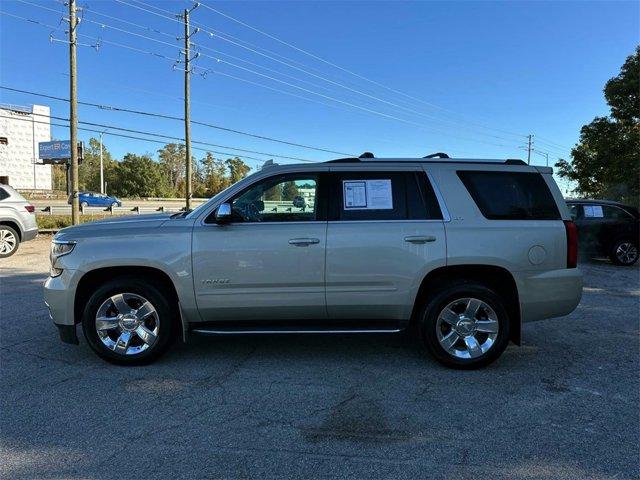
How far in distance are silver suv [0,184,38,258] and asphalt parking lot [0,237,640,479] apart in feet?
25.0

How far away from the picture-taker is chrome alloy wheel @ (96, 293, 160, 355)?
178 inches

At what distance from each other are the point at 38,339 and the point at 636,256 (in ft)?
41.8

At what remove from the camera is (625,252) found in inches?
475

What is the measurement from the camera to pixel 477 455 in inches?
123

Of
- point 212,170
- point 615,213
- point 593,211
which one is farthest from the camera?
point 212,170

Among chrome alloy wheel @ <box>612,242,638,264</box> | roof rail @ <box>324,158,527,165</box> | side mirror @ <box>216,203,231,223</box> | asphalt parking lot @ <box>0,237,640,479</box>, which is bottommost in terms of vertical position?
asphalt parking lot @ <box>0,237,640,479</box>

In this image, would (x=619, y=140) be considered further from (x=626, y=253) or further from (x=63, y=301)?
(x=63, y=301)

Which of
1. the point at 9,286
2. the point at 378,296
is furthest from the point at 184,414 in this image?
the point at 9,286

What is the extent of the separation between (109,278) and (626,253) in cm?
1200

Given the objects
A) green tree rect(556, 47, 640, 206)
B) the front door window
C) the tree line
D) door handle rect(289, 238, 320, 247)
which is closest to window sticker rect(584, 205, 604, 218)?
green tree rect(556, 47, 640, 206)

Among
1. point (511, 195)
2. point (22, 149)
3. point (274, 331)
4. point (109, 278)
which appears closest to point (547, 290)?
point (511, 195)

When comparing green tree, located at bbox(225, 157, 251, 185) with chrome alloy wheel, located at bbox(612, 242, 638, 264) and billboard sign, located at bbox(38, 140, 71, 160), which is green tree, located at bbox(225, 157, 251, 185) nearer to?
billboard sign, located at bbox(38, 140, 71, 160)

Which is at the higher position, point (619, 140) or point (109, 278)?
point (619, 140)

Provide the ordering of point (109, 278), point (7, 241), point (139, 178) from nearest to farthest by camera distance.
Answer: point (109, 278) → point (7, 241) → point (139, 178)
